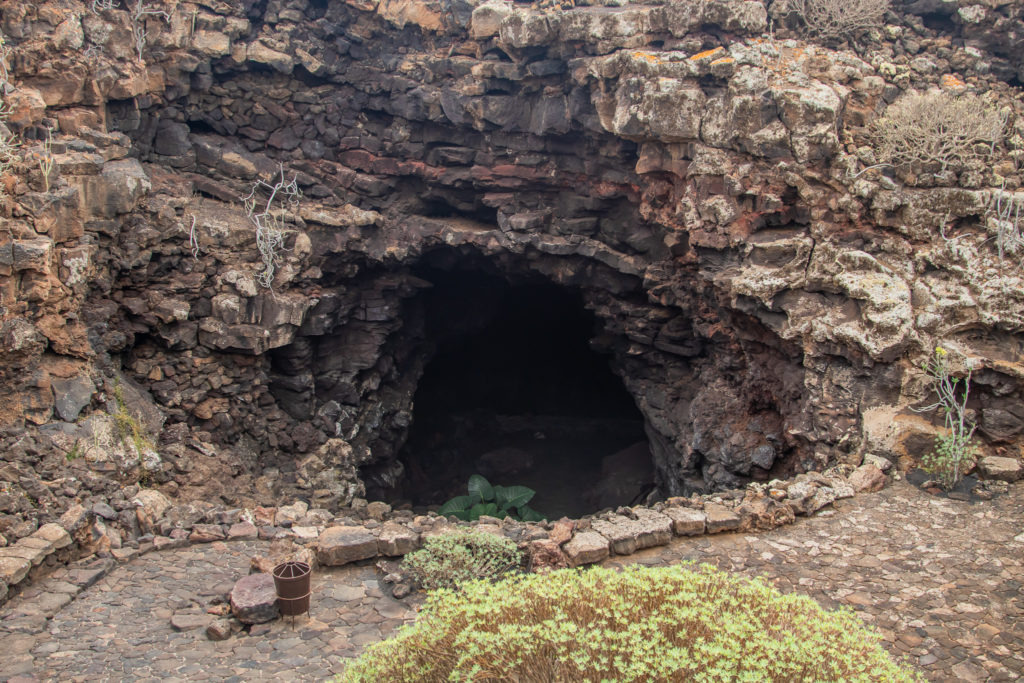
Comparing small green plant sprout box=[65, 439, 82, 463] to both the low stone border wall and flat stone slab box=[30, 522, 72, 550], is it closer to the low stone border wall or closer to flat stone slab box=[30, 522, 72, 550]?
the low stone border wall

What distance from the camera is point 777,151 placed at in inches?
374

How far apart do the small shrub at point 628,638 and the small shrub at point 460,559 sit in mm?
2005

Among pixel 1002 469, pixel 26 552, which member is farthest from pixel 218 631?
pixel 1002 469

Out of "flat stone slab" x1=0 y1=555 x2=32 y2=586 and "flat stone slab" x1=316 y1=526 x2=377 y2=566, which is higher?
"flat stone slab" x1=0 y1=555 x2=32 y2=586

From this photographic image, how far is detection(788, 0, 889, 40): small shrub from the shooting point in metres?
10.2

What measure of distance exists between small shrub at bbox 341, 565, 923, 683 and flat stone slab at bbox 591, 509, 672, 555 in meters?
2.23

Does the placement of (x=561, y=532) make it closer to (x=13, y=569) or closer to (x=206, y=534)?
(x=206, y=534)

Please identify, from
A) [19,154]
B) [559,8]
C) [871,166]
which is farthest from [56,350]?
[871,166]

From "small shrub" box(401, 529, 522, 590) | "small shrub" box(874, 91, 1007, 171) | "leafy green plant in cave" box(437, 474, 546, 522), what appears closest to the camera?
"small shrub" box(401, 529, 522, 590)

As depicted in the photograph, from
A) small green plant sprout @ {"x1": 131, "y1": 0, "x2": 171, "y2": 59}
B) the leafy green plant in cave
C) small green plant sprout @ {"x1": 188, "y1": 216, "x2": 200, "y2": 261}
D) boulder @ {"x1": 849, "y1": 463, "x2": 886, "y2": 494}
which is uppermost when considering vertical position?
small green plant sprout @ {"x1": 131, "y1": 0, "x2": 171, "y2": 59}

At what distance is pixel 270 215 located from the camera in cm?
1144

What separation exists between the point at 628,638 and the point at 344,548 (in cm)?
367

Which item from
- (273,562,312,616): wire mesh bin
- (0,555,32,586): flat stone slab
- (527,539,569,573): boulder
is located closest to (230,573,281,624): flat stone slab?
(273,562,312,616): wire mesh bin

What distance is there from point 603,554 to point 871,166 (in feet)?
18.2
